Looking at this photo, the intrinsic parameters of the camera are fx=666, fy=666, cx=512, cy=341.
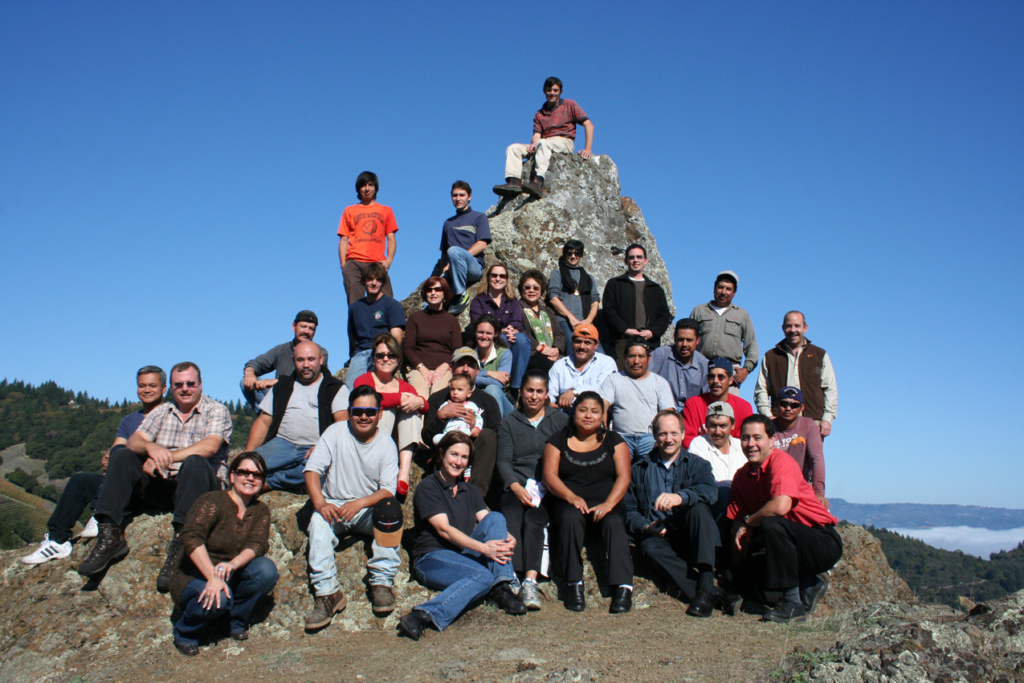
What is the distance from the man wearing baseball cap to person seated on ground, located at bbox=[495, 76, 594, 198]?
497 cm

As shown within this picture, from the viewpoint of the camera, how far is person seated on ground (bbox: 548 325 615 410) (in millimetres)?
7977

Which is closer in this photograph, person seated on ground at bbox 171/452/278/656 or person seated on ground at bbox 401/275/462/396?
person seated on ground at bbox 171/452/278/656

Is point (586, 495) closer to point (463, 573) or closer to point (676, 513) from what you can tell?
point (676, 513)

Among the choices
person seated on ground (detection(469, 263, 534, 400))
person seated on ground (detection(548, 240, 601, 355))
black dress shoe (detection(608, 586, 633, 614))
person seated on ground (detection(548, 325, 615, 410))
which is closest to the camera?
black dress shoe (detection(608, 586, 633, 614))

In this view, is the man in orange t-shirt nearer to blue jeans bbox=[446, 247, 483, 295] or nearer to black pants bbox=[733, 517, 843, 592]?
blue jeans bbox=[446, 247, 483, 295]

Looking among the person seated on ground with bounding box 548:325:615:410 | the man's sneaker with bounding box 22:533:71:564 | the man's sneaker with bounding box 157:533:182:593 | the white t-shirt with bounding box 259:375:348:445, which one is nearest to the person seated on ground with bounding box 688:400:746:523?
the person seated on ground with bounding box 548:325:615:410

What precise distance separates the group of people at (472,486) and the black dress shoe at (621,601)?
0.04ft

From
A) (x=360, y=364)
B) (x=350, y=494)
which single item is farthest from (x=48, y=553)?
(x=360, y=364)

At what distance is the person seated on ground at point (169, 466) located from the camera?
5.73 metres

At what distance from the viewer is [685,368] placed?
826 centimetres

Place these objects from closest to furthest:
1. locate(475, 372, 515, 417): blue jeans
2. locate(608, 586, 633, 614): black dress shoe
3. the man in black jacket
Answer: locate(608, 586, 633, 614): black dress shoe
locate(475, 372, 515, 417): blue jeans
the man in black jacket

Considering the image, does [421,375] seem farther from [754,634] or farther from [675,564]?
[754,634]

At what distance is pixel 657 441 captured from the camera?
6504 mm

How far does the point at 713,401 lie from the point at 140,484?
5887mm
